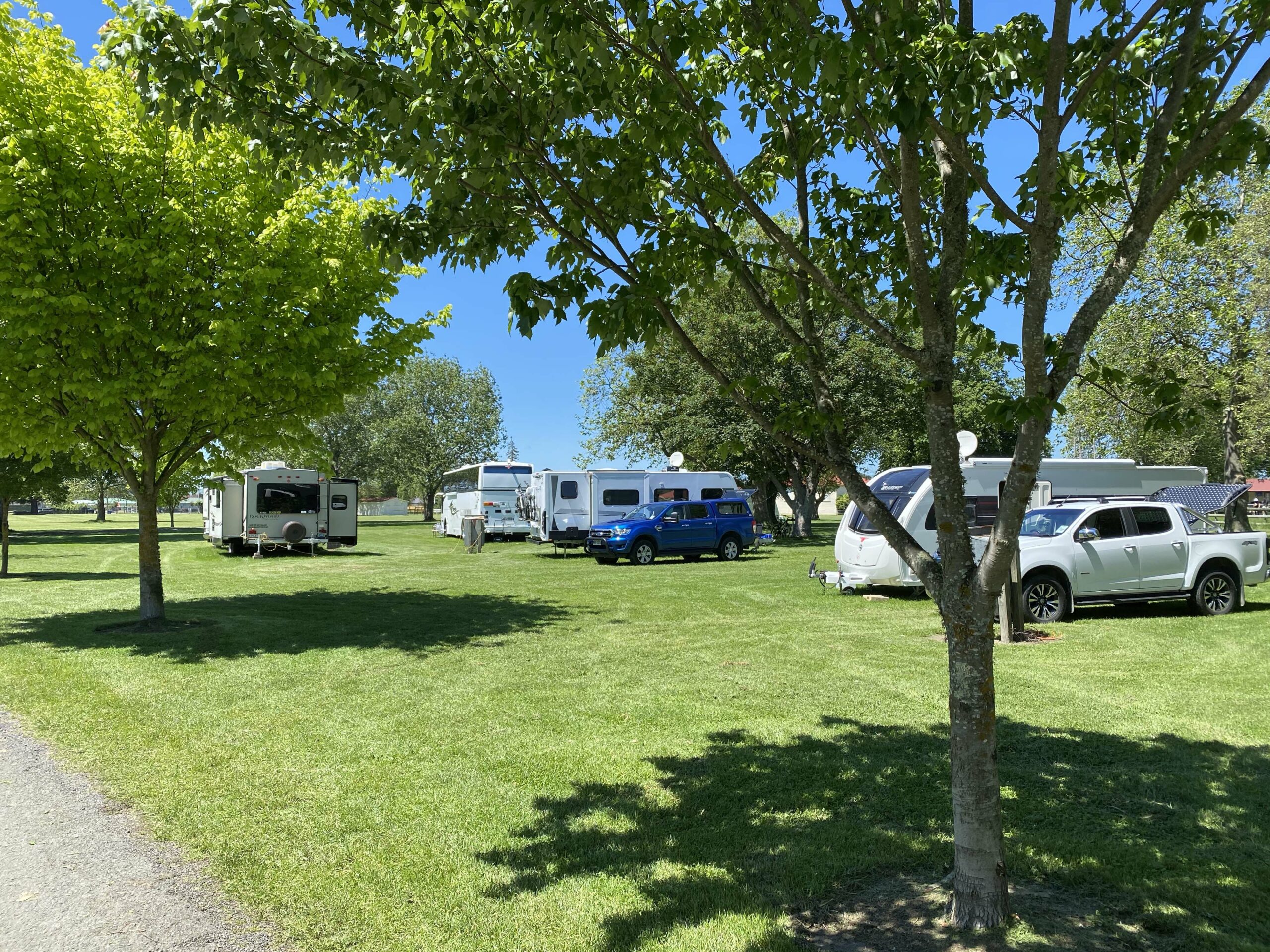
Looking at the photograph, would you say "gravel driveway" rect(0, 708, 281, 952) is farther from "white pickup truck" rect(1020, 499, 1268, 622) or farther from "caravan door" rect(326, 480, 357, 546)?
"caravan door" rect(326, 480, 357, 546)

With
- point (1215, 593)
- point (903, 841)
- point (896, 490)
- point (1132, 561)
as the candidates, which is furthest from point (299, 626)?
point (1215, 593)

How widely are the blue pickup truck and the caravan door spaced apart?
992cm

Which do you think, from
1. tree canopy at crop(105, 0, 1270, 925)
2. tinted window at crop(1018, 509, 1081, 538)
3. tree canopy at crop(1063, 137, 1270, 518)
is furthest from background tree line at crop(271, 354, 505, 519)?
tree canopy at crop(105, 0, 1270, 925)

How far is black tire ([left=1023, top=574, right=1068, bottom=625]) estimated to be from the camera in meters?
11.4

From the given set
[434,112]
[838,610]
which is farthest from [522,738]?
[838,610]

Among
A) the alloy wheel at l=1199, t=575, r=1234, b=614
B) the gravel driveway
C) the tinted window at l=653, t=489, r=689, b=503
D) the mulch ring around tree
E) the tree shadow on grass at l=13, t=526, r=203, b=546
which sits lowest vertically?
the mulch ring around tree

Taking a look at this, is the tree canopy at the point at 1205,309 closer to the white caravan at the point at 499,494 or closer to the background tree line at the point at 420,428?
the white caravan at the point at 499,494

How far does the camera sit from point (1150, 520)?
39.0 ft

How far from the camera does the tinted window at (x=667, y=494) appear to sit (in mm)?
27078

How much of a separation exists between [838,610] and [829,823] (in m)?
8.48

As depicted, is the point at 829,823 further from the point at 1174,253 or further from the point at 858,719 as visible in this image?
the point at 1174,253

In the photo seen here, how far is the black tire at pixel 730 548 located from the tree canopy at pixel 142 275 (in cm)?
1416

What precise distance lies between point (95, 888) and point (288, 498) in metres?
24.6

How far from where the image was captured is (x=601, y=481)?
26.6 meters
